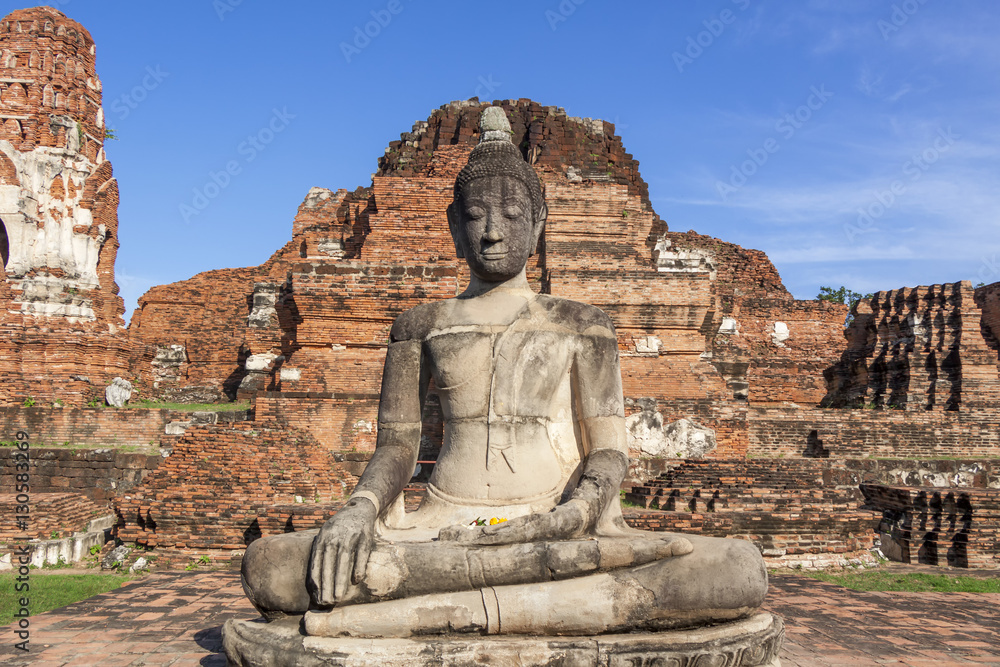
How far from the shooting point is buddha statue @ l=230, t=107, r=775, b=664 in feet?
10.9

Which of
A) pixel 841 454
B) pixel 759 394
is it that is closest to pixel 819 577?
pixel 841 454

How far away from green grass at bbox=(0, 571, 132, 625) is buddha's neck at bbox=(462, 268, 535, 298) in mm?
4027

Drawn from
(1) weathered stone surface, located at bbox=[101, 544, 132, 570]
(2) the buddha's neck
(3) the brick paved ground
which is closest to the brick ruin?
(1) weathered stone surface, located at bbox=[101, 544, 132, 570]

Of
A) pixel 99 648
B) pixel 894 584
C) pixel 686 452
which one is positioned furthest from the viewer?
pixel 686 452

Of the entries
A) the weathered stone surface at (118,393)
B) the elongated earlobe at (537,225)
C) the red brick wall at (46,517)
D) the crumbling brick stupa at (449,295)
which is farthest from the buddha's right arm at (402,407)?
the weathered stone surface at (118,393)

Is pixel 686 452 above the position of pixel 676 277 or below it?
below

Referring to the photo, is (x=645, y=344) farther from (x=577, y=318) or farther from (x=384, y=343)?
(x=577, y=318)

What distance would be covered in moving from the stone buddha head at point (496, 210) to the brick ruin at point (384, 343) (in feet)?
15.1

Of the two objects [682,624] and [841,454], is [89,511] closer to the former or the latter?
[682,624]

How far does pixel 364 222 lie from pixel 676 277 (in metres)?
8.53

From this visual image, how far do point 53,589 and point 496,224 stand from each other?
214 inches

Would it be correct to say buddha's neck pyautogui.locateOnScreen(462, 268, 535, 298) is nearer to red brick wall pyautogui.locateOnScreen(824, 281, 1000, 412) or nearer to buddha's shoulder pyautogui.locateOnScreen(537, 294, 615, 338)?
buddha's shoulder pyautogui.locateOnScreen(537, 294, 615, 338)

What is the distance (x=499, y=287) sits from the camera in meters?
4.45

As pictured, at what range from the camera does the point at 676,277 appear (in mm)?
13039
